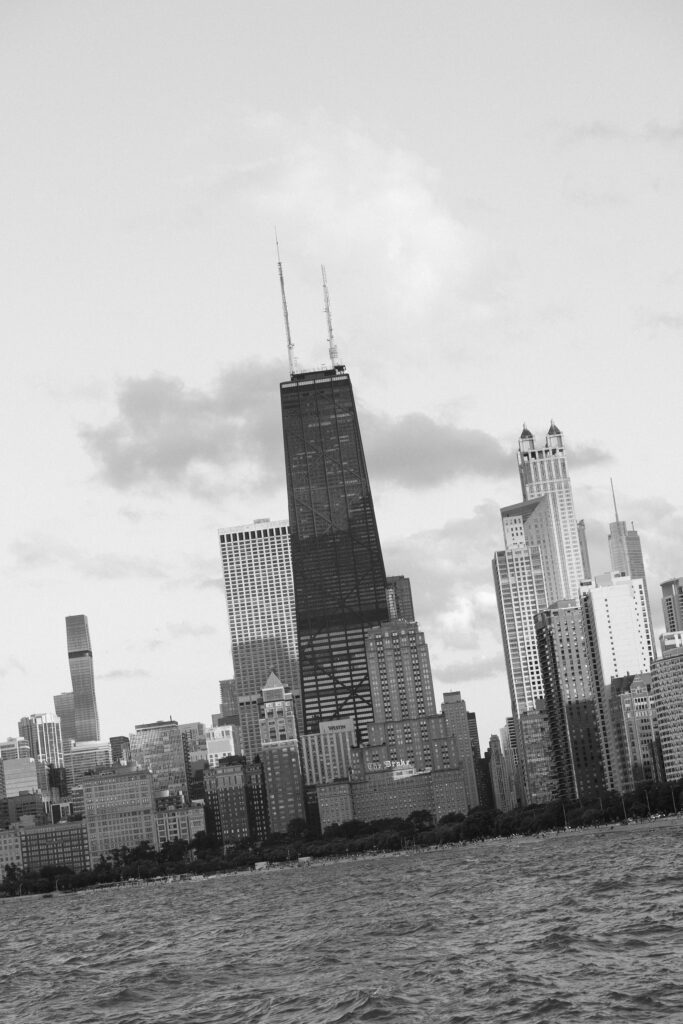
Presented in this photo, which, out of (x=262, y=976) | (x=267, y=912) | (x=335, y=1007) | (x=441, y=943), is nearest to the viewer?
(x=335, y=1007)

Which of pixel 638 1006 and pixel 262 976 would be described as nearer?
pixel 638 1006

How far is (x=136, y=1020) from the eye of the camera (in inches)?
2628

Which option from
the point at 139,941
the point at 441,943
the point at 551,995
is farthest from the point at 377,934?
the point at 551,995

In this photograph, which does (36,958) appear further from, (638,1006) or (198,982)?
(638,1006)

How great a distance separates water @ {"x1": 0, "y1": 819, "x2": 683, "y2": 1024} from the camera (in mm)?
60500

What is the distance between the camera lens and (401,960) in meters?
78.1

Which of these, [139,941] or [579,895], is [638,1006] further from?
[139,941]

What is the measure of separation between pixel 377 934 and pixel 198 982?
1916cm

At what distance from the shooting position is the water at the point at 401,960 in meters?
60.5

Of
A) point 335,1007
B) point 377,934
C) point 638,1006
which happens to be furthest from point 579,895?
point 638,1006

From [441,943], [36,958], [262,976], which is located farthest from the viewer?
[36,958]

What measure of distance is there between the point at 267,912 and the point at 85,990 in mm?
57575

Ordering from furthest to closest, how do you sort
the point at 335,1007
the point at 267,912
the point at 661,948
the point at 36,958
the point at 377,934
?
the point at 267,912 < the point at 36,958 < the point at 377,934 < the point at 661,948 < the point at 335,1007

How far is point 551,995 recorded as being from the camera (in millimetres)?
59500
